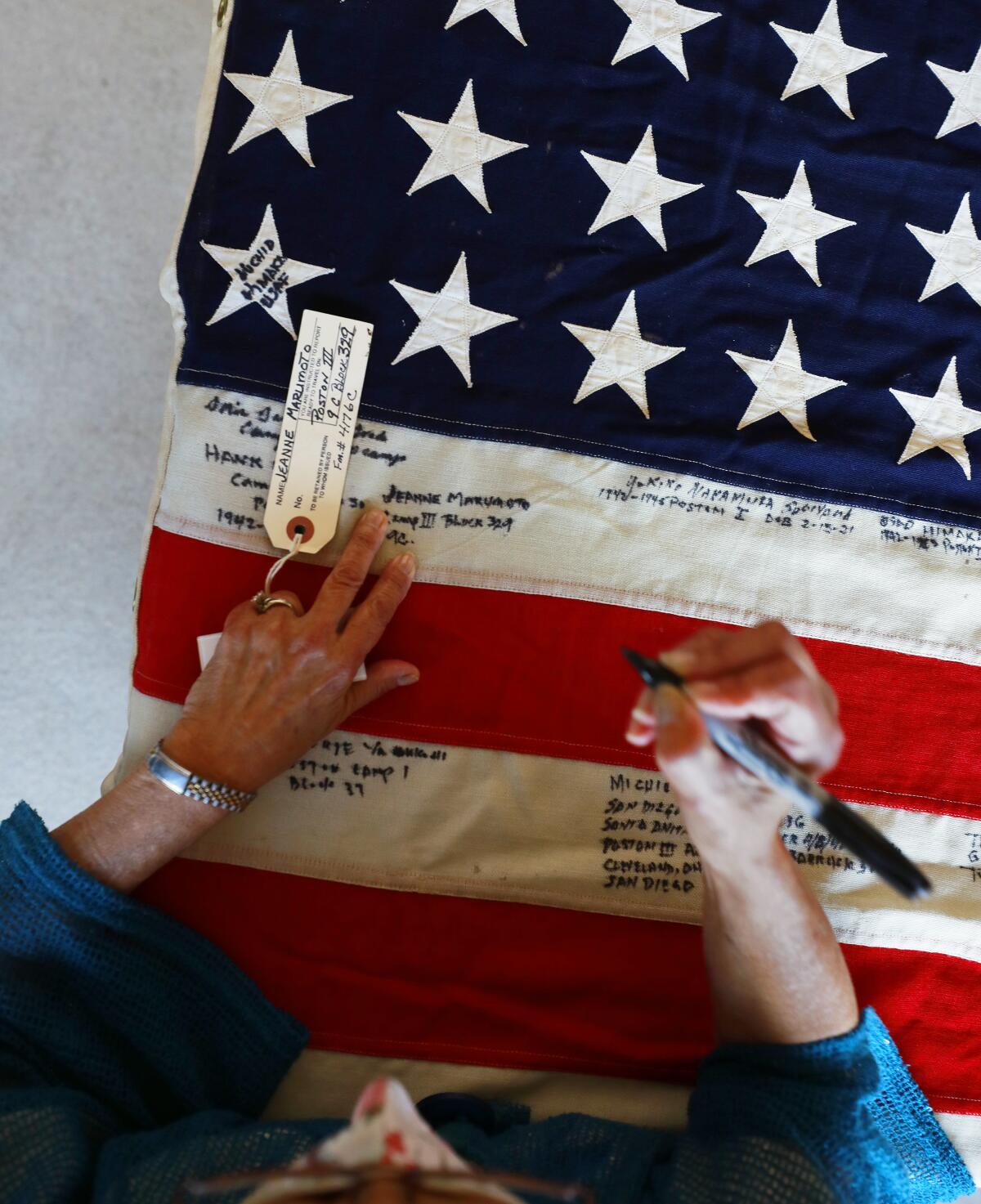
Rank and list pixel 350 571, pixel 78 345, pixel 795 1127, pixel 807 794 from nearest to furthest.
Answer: pixel 807 794 → pixel 795 1127 → pixel 350 571 → pixel 78 345

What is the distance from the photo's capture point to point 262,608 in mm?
857

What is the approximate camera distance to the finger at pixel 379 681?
2.85 feet

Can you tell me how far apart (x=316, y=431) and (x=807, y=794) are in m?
0.60

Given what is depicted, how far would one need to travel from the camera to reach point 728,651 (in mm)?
637

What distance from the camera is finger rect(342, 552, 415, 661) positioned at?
84 cm

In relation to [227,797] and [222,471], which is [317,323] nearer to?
[222,471]

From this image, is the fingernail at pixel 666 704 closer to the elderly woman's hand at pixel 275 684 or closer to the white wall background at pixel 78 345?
the elderly woman's hand at pixel 275 684

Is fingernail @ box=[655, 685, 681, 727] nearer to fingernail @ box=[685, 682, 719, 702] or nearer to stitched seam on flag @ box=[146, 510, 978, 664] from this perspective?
fingernail @ box=[685, 682, 719, 702]

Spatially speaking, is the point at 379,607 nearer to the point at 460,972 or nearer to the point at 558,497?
the point at 558,497

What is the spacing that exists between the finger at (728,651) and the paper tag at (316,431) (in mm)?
417

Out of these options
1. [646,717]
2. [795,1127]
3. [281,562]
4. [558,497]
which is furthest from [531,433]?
[795,1127]

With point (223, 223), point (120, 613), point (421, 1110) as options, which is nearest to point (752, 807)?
point (421, 1110)

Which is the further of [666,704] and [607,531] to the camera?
[607,531]

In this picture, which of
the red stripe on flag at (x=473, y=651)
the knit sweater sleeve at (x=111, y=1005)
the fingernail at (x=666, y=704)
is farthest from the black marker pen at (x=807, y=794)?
the knit sweater sleeve at (x=111, y=1005)
